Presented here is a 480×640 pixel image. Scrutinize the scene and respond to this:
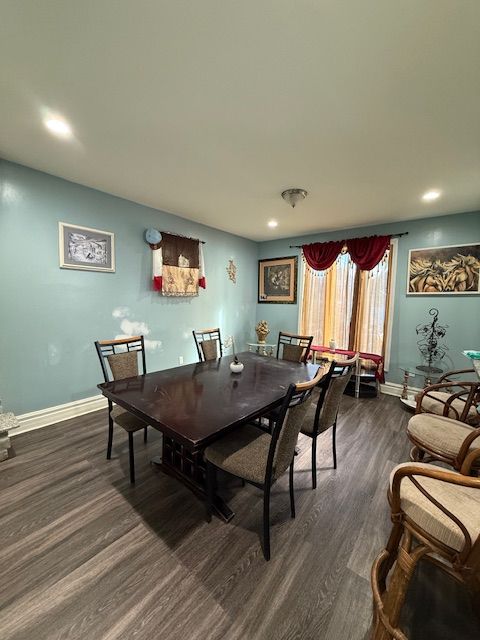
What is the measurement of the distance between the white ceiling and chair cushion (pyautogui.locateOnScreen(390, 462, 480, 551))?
6.44 ft

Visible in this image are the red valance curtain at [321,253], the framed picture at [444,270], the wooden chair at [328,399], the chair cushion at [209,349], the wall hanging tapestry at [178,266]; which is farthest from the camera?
the red valance curtain at [321,253]

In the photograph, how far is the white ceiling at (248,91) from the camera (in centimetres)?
A: 108

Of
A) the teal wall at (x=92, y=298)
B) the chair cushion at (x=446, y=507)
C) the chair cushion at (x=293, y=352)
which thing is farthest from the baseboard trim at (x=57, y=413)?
the chair cushion at (x=446, y=507)

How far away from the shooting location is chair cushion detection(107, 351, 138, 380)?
2160 millimetres

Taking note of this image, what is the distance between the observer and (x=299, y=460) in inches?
87.5

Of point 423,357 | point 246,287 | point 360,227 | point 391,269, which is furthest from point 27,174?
point 423,357

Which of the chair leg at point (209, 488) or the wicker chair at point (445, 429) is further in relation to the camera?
the chair leg at point (209, 488)

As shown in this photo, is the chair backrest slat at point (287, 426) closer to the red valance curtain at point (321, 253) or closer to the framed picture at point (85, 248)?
the framed picture at point (85, 248)

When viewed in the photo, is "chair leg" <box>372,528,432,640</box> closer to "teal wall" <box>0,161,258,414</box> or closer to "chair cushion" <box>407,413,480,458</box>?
"chair cushion" <box>407,413,480,458</box>

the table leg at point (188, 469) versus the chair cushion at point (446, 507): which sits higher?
the chair cushion at point (446, 507)

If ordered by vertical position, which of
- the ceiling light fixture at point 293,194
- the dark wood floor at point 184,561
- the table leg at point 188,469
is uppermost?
the ceiling light fixture at point 293,194

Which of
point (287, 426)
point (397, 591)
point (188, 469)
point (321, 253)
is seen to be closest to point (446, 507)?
point (397, 591)

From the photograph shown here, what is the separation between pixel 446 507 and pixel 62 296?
3.38 metres

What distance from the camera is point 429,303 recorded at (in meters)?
3.50
